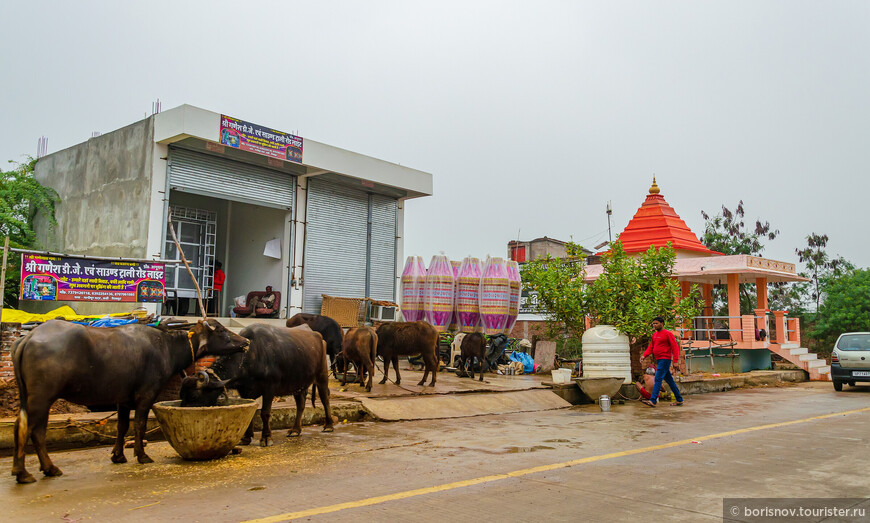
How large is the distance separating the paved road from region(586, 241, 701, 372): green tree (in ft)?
16.2

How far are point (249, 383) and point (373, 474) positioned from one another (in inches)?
94.3

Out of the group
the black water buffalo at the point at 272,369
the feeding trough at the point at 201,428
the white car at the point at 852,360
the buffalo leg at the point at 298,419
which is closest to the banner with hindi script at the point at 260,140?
the black water buffalo at the point at 272,369

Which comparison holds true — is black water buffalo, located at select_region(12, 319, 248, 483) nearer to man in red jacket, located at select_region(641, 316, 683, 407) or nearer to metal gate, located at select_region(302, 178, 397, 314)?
man in red jacket, located at select_region(641, 316, 683, 407)

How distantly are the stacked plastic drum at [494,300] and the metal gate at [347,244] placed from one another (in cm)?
310

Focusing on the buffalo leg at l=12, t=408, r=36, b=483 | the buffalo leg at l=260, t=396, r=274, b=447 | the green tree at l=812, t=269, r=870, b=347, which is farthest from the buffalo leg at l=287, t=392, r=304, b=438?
the green tree at l=812, t=269, r=870, b=347

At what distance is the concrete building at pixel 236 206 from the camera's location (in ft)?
46.7

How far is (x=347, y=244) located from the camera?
17.9 meters

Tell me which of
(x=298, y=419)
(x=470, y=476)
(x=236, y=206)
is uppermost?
(x=236, y=206)

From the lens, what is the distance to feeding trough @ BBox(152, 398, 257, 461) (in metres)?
6.16

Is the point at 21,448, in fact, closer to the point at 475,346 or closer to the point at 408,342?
the point at 408,342

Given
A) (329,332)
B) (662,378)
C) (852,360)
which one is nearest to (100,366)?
(329,332)

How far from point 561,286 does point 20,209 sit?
14839 millimetres

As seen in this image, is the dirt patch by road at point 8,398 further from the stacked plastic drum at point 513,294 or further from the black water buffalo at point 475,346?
the stacked plastic drum at point 513,294

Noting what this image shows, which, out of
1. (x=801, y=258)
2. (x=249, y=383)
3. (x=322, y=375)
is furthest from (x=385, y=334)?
(x=801, y=258)
